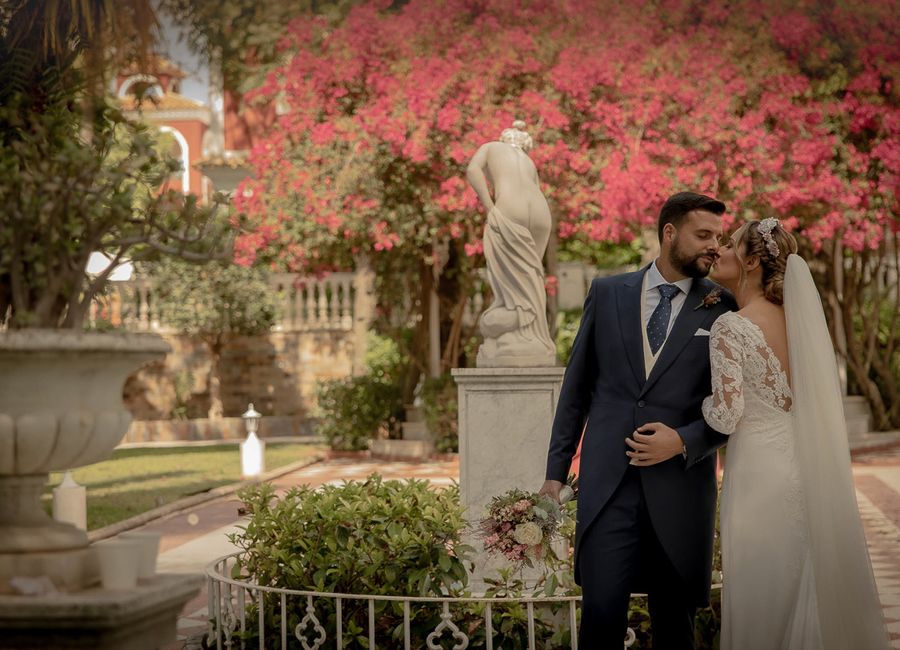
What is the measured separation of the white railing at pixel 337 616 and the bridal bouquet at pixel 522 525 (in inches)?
25.4

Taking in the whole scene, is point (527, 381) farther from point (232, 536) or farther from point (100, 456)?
point (100, 456)

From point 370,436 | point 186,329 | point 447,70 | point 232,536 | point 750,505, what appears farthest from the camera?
point 186,329

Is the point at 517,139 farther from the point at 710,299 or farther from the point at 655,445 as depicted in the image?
the point at 655,445

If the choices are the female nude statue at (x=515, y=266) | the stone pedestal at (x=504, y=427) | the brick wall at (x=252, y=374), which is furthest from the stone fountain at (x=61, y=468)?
the brick wall at (x=252, y=374)

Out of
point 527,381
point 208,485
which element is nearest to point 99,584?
point 527,381

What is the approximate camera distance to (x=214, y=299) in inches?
898

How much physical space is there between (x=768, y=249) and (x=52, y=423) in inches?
94.7

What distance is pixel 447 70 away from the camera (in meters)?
16.0

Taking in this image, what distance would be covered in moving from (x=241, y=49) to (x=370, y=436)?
6.50m

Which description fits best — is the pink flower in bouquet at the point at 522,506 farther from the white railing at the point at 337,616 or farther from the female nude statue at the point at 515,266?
the female nude statue at the point at 515,266

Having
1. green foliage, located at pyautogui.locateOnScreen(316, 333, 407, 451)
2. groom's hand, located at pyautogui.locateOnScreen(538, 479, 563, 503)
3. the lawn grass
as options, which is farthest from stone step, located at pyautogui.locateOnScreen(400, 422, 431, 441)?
groom's hand, located at pyautogui.locateOnScreen(538, 479, 563, 503)

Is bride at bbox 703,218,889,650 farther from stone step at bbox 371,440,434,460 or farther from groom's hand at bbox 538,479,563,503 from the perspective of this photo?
stone step at bbox 371,440,434,460

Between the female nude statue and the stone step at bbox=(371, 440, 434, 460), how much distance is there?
36.2ft

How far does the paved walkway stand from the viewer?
736 cm
